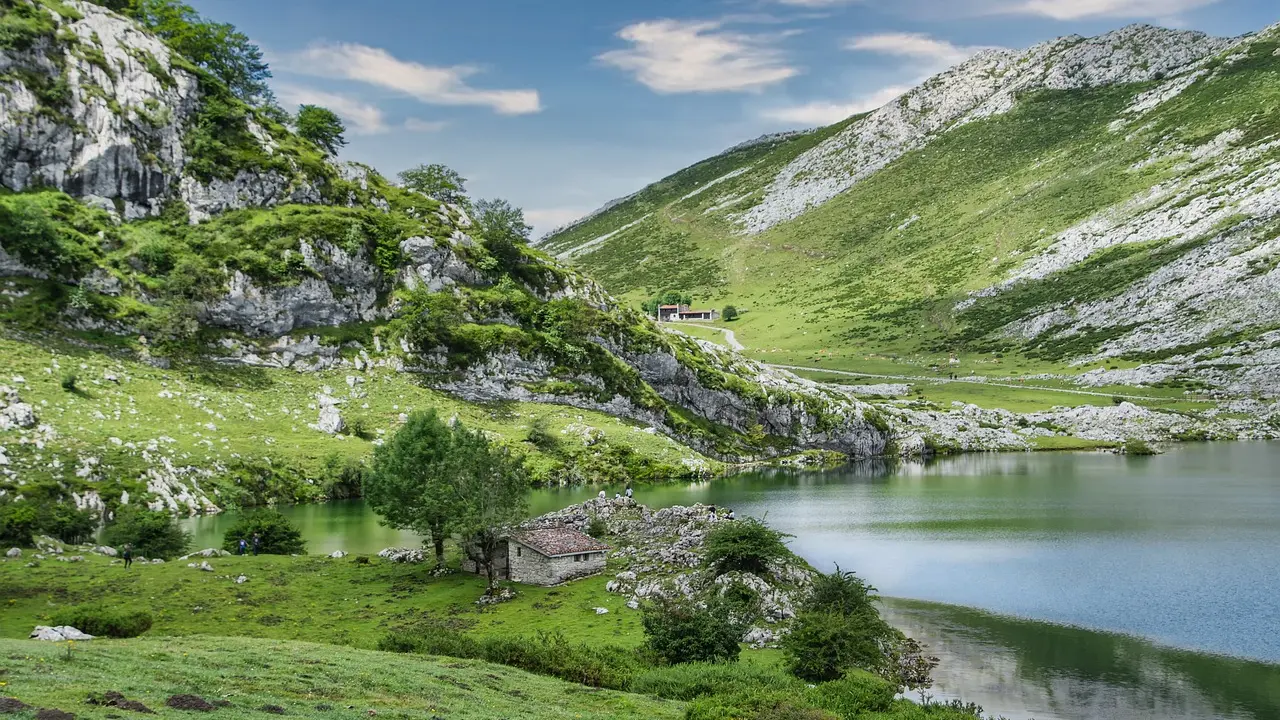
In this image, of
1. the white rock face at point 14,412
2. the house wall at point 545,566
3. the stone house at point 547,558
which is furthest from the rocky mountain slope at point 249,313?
the house wall at point 545,566

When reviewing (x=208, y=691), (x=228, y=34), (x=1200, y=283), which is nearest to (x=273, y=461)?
(x=208, y=691)

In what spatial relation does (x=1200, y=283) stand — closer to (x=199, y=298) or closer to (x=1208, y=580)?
(x=1208, y=580)

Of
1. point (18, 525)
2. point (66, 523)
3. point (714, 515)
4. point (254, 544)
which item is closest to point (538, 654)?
point (714, 515)

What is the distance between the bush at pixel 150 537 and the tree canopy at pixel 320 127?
405ft

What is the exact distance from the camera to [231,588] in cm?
4947

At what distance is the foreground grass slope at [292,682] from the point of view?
20.0 meters

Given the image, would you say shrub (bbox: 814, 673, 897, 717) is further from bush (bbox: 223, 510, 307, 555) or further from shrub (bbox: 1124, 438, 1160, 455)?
shrub (bbox: 1124, 438, 1160, 455)

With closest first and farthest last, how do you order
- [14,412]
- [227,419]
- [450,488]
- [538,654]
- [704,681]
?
[704,681], [538,654], [450,488], [14,412], [227,419]

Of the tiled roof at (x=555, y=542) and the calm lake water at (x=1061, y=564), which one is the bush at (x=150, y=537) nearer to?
the calm lake water at (x=1061, y=564)

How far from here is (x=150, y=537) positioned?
58.6 metres

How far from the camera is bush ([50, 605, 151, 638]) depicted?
34.3 m

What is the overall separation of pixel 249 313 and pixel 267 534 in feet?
236

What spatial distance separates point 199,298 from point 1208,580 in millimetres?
130630

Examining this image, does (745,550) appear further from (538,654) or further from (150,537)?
(150,537)
